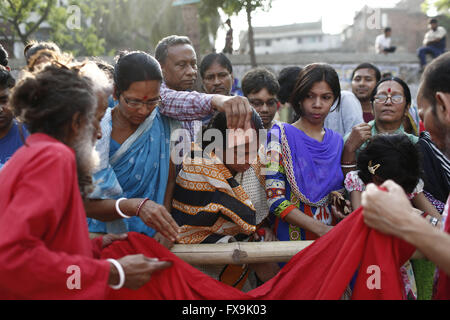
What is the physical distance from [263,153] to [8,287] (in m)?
1.86

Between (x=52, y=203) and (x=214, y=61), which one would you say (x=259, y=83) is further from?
(x=52, y=203)

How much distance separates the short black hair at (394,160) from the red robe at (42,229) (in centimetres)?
169

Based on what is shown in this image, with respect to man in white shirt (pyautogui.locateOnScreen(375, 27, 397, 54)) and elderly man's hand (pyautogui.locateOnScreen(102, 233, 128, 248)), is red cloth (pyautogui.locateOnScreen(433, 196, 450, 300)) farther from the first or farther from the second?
man in white shirt (pyautogui.locateOnScreen(375, 27, 397, 54))

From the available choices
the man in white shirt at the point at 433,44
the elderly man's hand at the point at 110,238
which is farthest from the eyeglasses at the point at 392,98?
the man in white shirt at the point at 433,44

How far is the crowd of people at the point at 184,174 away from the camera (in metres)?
1.39

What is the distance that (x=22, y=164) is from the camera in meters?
1.36

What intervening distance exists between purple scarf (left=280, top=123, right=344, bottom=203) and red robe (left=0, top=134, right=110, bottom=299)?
158cm

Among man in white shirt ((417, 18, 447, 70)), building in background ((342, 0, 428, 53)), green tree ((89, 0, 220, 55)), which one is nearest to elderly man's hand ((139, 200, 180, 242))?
man in white shirt ((417, 18, 447, 70))

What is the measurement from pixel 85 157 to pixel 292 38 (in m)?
50.1

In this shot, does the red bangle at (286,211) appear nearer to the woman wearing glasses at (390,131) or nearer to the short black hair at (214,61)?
the woman wearing glasses at (390,131)

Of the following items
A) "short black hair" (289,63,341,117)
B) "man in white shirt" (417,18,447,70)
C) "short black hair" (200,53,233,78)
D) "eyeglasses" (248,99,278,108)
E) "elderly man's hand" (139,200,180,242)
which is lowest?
"elderly man's hand" (139,200,180,242)

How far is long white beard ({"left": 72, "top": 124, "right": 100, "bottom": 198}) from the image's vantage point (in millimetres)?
1608

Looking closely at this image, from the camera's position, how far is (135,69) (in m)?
2.21

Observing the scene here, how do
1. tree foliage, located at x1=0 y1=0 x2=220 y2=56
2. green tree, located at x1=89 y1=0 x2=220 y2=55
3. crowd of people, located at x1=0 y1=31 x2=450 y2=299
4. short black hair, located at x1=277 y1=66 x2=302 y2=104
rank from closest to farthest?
crowd of people, located at x1=0 y1=31 x2=450 y2=299 < short black hair, located at x1=277 y1=66 x2=302 y2=104 < tree foliage, located at x1=0 y1=0 x2=220 y2=56 < green tree, located at x1=89 y1=0 x2=220 y2=55
